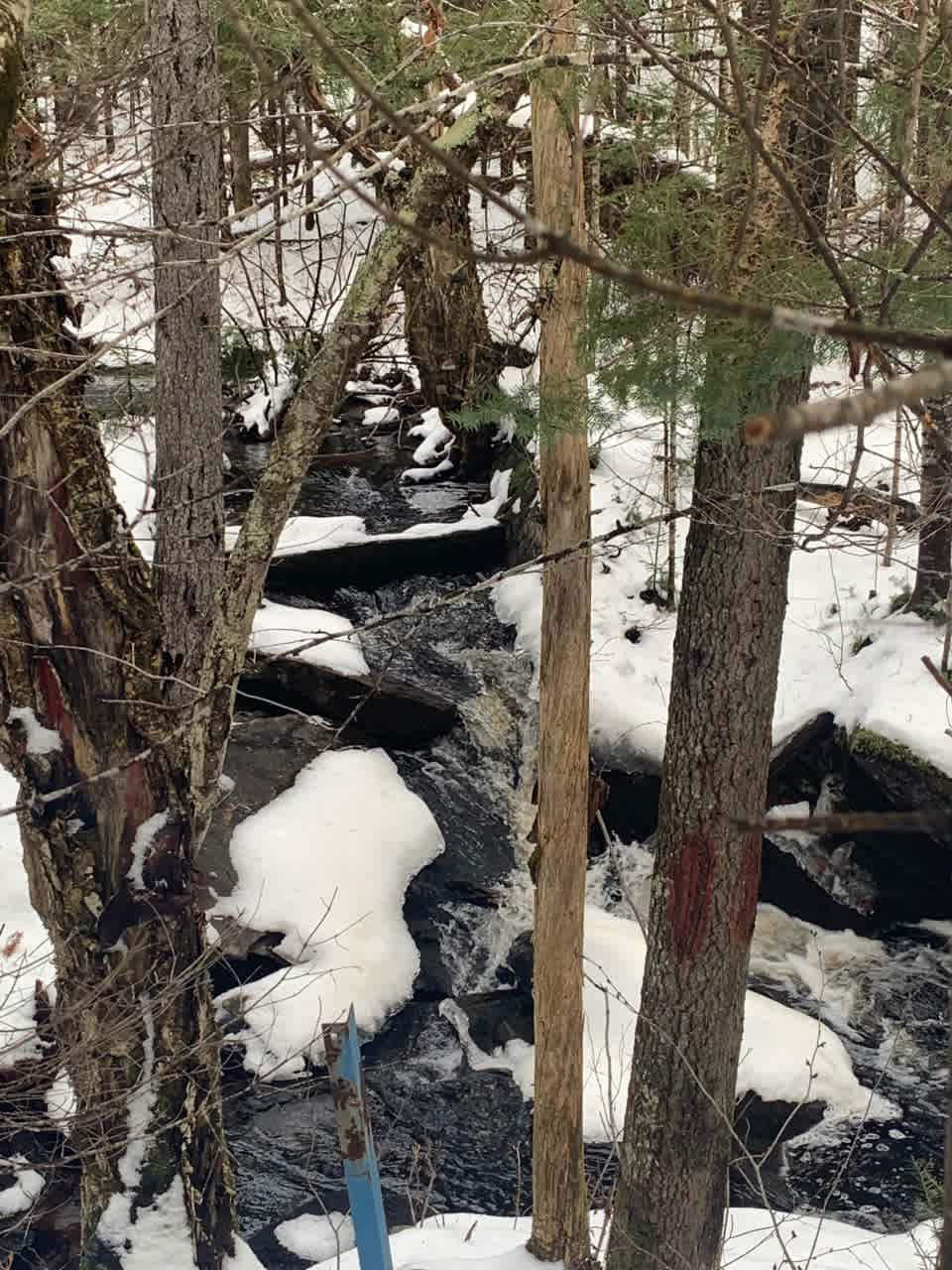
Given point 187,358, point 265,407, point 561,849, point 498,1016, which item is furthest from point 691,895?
point 265,407

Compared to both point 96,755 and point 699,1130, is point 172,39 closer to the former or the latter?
point 96,755

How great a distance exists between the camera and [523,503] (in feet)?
38.8

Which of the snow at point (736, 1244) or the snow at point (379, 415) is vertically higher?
the snow at point (379, 415)

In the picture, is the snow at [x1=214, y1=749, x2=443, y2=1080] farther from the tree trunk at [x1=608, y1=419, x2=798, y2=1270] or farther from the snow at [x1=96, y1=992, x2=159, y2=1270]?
the tree trunk at [x1=608, y1=419, x2=798, y2=1270]

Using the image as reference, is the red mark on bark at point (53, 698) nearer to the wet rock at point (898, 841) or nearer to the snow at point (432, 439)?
the wet rock at point (898, 841)

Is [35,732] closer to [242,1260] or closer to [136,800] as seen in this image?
[136,800]

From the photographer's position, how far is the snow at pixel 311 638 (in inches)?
374

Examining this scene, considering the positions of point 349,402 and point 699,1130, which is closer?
point 699,1130

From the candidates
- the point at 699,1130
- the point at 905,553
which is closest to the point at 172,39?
the point at 699,1130

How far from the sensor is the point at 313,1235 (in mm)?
6316

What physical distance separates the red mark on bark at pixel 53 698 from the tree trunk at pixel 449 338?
8.08 m

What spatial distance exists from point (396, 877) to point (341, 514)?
16.1ft

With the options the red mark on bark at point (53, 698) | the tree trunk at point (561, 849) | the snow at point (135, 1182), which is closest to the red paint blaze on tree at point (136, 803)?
the red mark on bark at point (53, 698)

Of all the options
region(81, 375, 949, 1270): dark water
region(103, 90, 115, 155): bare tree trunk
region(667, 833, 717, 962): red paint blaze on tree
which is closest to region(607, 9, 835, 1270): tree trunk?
region(667, 833, 717, 962): red paint blaze on tree
